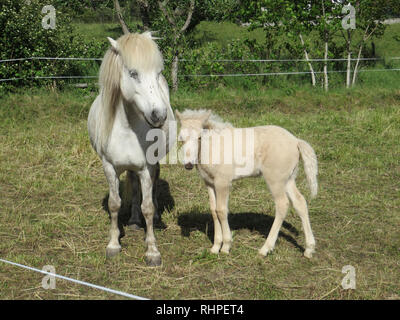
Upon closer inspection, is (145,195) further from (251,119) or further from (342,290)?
(251,119)

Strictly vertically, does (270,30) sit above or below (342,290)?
above

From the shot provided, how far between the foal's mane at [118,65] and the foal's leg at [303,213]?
5.80 feet

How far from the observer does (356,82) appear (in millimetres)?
12180

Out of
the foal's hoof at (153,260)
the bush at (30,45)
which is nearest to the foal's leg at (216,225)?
the foal's hoof at (153,260)

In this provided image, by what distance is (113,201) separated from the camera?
15.4 feet

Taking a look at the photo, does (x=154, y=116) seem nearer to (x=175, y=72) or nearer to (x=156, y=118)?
(x=156, y=118)

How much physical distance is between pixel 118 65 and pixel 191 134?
92 centimetres

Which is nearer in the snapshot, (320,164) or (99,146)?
(99,146)

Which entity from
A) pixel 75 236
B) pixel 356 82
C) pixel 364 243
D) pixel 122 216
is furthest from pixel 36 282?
pixel 356 82

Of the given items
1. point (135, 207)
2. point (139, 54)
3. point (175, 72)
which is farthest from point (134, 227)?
point (175, 72)

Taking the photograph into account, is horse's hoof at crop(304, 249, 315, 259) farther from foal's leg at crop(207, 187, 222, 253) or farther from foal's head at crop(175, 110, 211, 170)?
foal's head at crop(175, 110, 211, 170)

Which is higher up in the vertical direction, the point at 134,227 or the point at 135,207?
the point at 135,207

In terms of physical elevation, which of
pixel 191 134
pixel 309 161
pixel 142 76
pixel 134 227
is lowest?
pixel 134 227

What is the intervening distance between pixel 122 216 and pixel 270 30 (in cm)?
787
